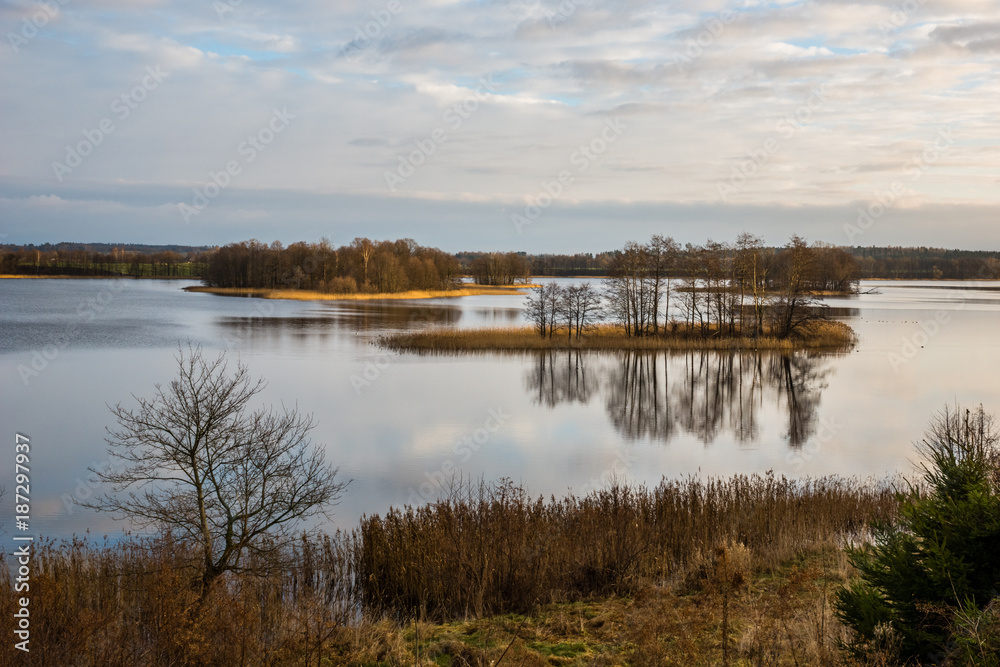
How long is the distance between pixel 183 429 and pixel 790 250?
130 ft

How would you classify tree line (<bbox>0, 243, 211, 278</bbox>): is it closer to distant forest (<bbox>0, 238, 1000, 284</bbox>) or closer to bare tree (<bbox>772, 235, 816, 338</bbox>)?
distant forest (<bbox>0, 238, 1000, 284</bbox>)

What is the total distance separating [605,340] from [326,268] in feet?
181

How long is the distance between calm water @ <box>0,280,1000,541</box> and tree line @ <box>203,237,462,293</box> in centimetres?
4103

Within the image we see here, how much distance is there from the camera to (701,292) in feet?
148

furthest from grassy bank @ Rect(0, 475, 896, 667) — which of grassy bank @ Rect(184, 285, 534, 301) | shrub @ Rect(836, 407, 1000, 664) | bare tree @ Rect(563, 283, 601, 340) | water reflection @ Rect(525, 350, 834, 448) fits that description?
grassy bank @ Rect(184, 285, 534, 301)

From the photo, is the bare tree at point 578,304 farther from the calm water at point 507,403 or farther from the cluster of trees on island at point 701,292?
the calm water at point 507,403

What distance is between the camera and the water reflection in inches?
859

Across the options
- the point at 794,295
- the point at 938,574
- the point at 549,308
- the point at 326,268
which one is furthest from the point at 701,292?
the point at 326,268

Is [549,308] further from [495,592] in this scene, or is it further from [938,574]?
[938,574]

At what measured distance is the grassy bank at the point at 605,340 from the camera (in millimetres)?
38688

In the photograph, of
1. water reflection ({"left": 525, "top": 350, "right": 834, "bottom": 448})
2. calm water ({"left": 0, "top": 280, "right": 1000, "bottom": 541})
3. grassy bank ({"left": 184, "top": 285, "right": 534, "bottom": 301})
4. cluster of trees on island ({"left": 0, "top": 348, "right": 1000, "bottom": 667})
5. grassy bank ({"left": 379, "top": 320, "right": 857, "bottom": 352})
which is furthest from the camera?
grassy bank ({"left": 184, "top": 285, "right": 534, "bottom": 301})

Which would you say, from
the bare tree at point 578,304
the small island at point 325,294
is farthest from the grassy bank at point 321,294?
the bare tree at point 578,304

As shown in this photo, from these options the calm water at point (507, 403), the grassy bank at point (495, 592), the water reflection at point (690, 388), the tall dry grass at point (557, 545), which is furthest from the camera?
the water reflection at point (690, 388)

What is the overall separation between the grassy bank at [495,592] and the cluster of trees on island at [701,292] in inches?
1244
